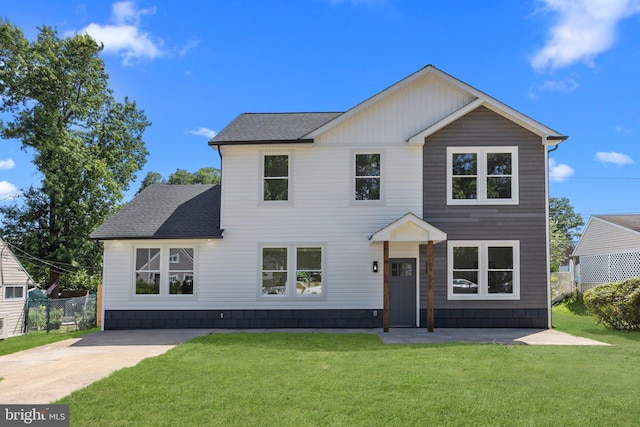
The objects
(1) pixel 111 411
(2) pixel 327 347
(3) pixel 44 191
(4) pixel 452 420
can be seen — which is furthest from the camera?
(3) pixel 44 191

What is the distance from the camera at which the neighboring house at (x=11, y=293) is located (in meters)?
20.6

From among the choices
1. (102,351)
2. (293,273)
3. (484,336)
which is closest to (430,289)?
(484,336)

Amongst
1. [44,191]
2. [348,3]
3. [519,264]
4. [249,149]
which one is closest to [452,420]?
[519,264]

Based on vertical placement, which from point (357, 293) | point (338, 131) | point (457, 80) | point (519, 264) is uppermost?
point (457, 80)

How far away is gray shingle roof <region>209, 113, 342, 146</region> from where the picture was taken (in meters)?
14.6

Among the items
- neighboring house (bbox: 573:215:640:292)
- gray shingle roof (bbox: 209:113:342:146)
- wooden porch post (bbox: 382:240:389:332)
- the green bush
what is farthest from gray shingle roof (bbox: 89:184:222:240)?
neighboring house (bbox: 573:215:640:292)

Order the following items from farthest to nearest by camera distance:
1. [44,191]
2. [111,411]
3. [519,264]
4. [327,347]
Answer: [44,191]
[519,264]
[327,347]
[111,411]

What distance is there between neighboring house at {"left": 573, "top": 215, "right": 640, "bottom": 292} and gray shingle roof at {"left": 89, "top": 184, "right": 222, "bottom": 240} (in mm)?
18031

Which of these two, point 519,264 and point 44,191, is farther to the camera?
point 44,191

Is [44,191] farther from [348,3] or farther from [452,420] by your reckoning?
[452,420]

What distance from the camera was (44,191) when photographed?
26812mm

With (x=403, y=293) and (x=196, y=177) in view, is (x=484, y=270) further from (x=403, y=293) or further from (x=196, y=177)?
(x=196, y=177)

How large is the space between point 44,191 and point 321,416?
26.7 meters

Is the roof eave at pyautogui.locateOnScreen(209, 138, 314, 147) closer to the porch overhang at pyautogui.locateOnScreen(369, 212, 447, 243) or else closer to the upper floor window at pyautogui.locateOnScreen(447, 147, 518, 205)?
the porch overhang at pyautogui.locateOnScreen(369, 212, 447, 243)
